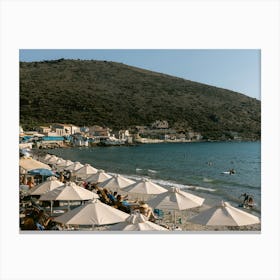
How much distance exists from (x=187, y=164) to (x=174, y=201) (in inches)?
930

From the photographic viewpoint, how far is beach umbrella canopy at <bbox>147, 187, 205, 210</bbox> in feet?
27.5

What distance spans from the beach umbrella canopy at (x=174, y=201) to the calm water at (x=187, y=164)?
6869 mm

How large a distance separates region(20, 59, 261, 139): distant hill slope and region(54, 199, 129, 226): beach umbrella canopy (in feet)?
13.4

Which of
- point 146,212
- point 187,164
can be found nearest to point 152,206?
point 146,212

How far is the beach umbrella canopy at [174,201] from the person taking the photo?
27.5 ft

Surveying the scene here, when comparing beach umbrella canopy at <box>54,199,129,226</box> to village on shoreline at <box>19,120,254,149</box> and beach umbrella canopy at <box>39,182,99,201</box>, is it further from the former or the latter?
village on shoreline at <box>19,120,254,149</box>

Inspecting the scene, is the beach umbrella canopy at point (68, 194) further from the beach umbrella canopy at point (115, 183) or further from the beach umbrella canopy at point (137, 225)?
the beach umbrella canopy at point (137, 225)
